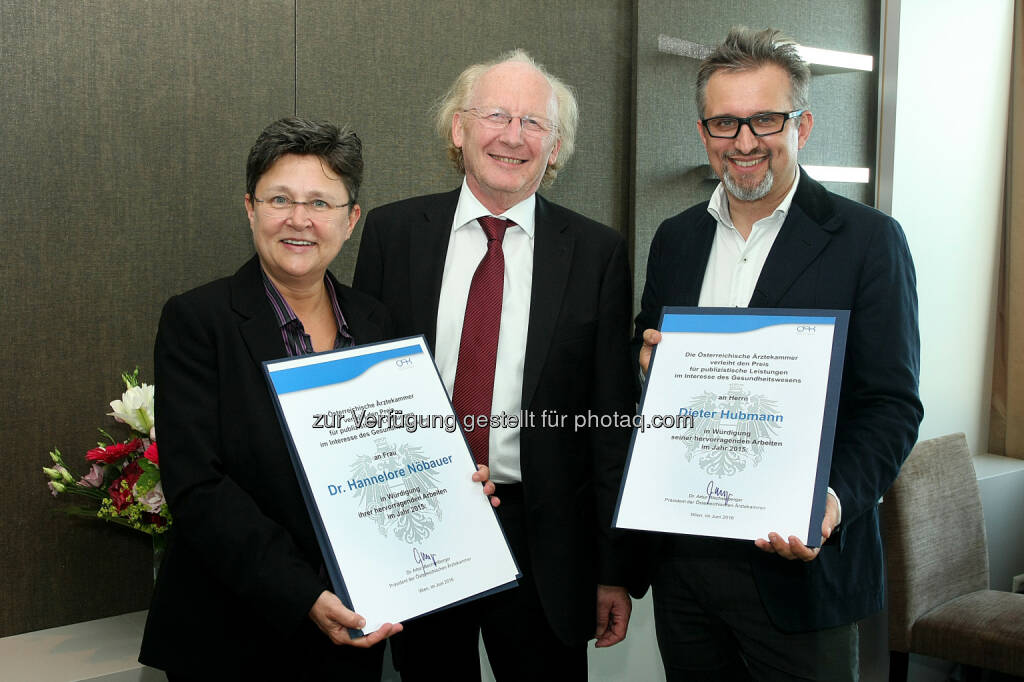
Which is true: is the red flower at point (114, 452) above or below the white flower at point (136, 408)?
below

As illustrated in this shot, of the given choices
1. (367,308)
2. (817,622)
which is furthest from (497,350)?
(817,622)

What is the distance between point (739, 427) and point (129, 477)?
151 cm

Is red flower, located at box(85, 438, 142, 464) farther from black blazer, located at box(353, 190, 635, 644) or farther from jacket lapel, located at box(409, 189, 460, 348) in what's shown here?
jacket lapel, located at box(409, 189, 460, 348)

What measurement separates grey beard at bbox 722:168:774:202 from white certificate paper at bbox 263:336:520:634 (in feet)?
2.50

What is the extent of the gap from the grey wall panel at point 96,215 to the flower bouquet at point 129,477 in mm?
143

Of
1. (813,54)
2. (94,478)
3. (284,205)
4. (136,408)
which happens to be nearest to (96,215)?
(136,408)

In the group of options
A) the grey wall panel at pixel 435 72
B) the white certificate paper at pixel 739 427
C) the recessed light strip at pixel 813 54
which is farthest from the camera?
the recessed light strip at pixel 813 54

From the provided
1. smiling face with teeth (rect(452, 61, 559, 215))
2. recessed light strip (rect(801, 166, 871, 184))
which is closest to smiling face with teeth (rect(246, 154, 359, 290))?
smiling face with teeth (rect(452, 61, 559, 215))

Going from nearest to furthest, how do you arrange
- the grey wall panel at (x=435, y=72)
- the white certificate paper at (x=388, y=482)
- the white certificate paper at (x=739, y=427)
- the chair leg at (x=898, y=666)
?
the white certificate paper at (x=388, y=482)
the white certificate paper at (x=739, y=427)
the grey wall panel at (x=435, y=72)
the chair leg at (x=898, y=666)

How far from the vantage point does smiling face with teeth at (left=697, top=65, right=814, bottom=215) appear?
5.83ft

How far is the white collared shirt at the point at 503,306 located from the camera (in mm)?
1814
